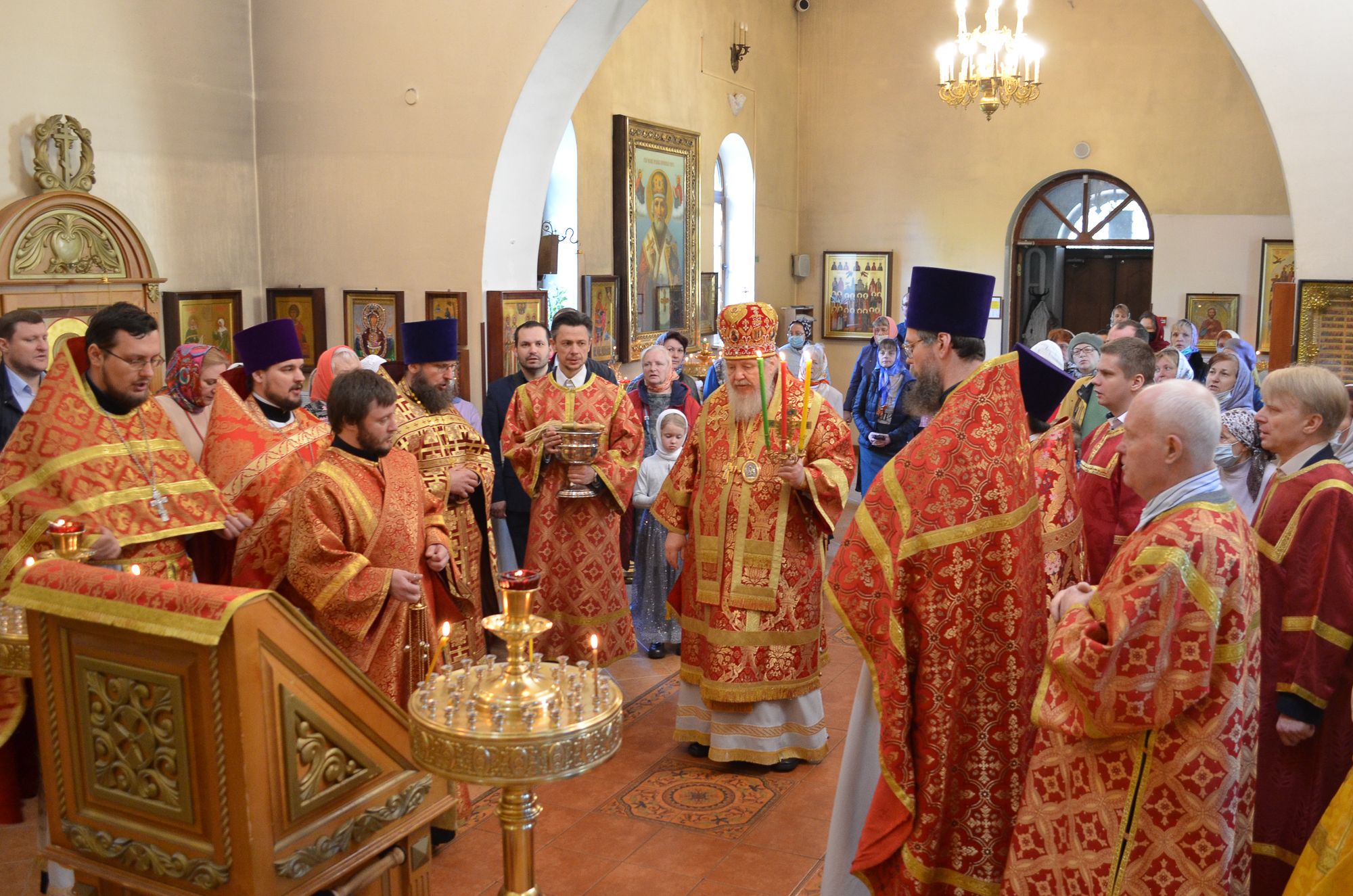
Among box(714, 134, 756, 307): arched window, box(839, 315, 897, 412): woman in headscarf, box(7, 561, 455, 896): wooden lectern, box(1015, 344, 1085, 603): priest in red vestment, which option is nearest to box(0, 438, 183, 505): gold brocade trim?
box(7, 561, 455, 896): wooden lectern

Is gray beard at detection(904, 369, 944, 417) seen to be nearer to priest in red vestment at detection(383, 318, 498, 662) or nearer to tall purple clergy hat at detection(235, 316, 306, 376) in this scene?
priest in red vestment at detection(383, 318, 498, 662)

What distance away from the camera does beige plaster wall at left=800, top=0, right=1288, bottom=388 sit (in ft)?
43.8

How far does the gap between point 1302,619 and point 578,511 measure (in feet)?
11.1

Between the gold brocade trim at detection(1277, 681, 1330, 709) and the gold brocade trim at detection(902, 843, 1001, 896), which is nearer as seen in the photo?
the gold brocade trim at detection(902, 843, 1001, 896)

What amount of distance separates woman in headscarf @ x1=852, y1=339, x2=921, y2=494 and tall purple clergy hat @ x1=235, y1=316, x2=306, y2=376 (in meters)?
4.98

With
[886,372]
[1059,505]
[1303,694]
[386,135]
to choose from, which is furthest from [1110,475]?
[386,135]

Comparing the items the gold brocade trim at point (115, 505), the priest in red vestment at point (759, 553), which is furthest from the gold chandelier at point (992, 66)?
the gold brocade trim at point (115, 505)

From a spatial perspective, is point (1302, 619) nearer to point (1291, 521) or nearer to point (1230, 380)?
point (1291, 521)

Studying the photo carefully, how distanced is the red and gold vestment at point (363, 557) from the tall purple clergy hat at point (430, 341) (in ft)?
3.52

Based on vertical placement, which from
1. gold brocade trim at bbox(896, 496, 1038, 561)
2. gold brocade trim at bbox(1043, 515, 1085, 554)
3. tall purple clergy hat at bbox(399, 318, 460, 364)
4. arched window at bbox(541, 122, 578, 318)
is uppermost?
arched window at bbox(541, 122, 578, 318)

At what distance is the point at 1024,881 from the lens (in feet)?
8.93

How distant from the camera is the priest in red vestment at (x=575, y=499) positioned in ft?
19.0

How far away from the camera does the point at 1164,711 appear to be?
95.9 inches

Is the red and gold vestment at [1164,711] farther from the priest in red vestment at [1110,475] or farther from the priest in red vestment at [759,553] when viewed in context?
the priest in red vestment at [759,553]
